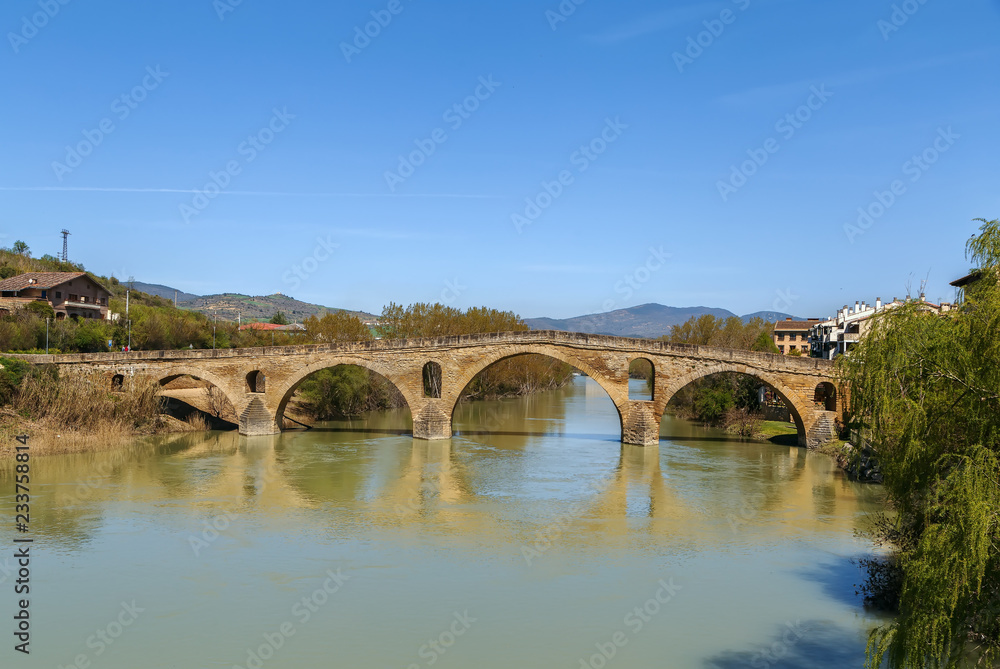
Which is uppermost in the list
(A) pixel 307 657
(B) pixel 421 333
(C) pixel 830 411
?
(B) pixel 421 333

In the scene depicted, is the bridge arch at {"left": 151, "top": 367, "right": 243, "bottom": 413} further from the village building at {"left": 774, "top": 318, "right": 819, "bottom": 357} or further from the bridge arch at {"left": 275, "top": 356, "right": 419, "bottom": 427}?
the village building at {"left": 774, "top": 318, "right": 819, "bottom": 357}

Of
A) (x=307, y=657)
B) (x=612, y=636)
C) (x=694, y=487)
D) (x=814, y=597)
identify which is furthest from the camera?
(x=694, y=487)

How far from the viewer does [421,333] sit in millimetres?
43000

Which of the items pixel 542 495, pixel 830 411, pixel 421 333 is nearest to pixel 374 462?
pixel 542 495

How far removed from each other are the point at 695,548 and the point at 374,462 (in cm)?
1182

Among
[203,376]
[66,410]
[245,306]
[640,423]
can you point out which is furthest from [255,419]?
[245,306]

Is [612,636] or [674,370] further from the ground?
[674,370]

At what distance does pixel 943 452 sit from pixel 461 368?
21.5 m

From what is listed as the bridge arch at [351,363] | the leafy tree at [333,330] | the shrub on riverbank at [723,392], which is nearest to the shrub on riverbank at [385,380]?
the leafy tree at [333,330]

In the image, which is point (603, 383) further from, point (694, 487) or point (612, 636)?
point (612, 636)

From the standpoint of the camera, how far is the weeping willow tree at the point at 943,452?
6.09 meters

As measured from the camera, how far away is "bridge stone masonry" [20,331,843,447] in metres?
26.8

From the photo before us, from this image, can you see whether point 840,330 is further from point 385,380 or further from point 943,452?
point 943,452

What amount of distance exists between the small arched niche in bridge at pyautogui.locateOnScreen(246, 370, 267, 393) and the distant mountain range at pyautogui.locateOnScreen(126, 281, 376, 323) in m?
86.9
